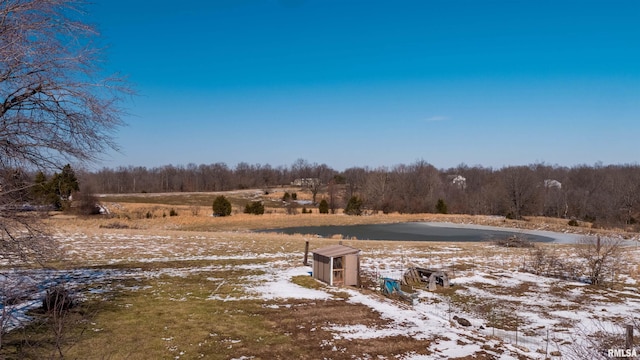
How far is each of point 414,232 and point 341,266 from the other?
29089 millimetres

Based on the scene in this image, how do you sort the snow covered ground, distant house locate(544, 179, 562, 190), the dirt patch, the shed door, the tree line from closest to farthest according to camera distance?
the dirt patch → the snow covered ground → the shed door → the tree line → distant house locate(544, 179, 562, 190)

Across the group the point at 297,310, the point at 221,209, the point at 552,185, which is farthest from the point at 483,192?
the point at 297,310

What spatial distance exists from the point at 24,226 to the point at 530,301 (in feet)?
54.3

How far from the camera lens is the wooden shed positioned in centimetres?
1675

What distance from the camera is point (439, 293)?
1692cm

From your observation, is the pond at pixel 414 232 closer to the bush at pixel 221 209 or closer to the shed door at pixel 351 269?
the bush at pixel 221 209

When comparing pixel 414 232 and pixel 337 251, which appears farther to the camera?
pixel 414 232

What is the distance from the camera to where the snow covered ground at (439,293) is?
36.8 feet

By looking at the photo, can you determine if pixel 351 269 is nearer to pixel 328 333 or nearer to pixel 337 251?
pixel 337 251

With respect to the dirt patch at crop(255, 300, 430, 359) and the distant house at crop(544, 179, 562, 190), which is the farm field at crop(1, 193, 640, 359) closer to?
the dirt patch at crop(255, 300, 430, 359)

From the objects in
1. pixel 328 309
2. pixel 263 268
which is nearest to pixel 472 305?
pixel 328 309

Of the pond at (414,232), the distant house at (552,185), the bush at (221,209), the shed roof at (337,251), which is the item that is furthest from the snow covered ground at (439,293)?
the distant house at (552,185)

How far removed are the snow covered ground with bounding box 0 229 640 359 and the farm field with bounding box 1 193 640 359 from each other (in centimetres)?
7

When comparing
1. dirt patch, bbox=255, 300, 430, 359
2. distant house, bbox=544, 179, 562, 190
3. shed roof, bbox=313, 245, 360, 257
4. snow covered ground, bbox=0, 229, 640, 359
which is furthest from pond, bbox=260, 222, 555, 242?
distant house, bbox=544, 179, 562, 190
